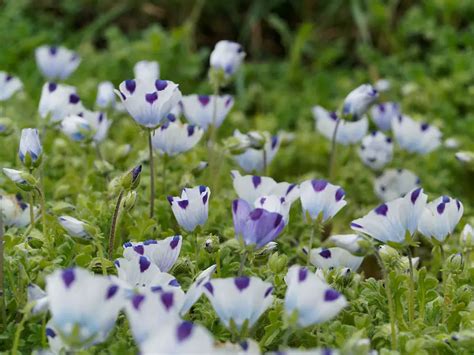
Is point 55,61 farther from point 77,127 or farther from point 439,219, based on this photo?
point 439,219

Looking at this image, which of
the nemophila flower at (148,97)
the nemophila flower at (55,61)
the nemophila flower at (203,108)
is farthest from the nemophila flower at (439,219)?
the nemophila flower at (55,61)

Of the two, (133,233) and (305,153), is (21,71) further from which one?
(133,233)

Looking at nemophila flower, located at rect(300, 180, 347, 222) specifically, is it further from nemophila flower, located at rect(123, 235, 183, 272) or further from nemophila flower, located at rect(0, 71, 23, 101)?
nemophila flower, located at rect(0, 71, 23, 101)

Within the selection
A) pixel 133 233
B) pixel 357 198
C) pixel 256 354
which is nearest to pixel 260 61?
pixel 357 198

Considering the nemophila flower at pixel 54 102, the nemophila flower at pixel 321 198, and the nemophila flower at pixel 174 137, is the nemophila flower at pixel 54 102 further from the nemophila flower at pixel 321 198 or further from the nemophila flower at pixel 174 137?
the nemophila flower at pixel 321 198

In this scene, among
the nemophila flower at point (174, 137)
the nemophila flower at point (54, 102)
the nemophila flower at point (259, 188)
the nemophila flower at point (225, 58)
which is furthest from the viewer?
the nemophila flower at point (225, 58)

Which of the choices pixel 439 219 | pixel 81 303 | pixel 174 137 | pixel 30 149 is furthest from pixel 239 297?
pixel 174 137
